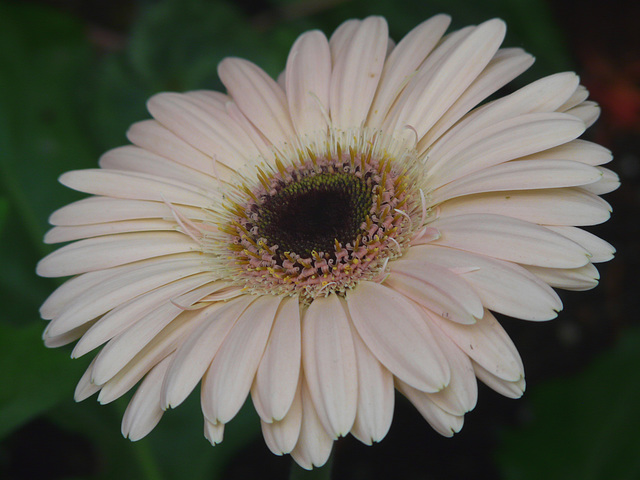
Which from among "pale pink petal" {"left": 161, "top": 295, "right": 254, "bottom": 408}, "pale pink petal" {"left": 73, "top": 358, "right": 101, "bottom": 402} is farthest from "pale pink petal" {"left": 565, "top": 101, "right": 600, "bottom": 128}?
"pale pink petal" {"left": 73, "top": 358, "right": 101, "bottom": 402}

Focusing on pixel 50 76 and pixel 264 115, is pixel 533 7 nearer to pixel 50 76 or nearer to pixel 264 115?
pixel 264 115

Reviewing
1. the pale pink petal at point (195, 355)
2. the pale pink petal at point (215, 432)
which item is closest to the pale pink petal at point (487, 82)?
the pale pink petal at point (195, 355)

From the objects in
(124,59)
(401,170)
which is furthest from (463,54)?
(124,59)

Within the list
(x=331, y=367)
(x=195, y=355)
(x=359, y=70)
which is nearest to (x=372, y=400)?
(x=331, y=367)

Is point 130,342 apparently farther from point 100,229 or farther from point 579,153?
point 579,153

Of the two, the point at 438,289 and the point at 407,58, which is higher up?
the point at 407,58
